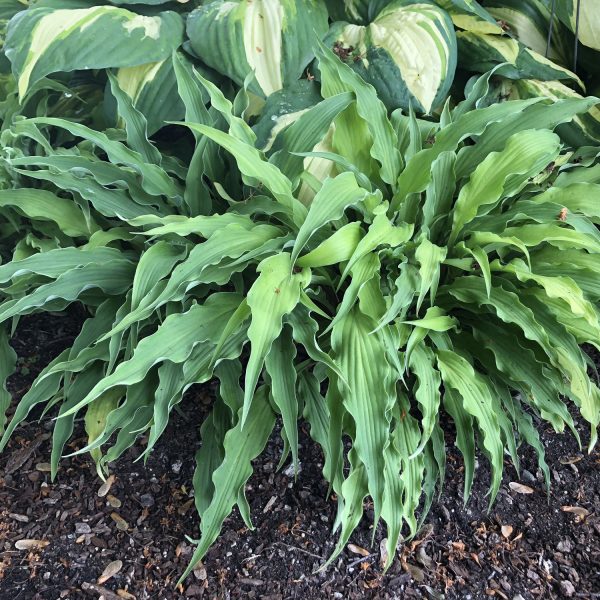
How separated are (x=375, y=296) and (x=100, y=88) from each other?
127 cm

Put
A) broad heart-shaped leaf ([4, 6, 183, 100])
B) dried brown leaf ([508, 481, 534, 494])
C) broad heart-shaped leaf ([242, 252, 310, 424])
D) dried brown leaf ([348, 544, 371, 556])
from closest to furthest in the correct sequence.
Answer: broad heart-shaped leaf ([242, 252, 310, 424])
dried brown leaf ([348, 544, 371, 556])
dried brown leaf ([508, 481, 534, 494])
broad heart-shaped leaf ([4, 6, 183, 100])

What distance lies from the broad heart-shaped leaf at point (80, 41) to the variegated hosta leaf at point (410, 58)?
519mm

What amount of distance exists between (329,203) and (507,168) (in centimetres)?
41

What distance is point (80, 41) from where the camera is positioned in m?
1.53

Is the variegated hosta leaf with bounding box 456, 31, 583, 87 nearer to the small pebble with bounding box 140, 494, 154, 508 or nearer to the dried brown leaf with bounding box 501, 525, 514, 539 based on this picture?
the dried brown leaf with bounding box 501, 525, 514, 539

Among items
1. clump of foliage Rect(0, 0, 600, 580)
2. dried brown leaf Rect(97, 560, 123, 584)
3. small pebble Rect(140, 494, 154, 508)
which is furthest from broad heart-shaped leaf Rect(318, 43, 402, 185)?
dried brown leaf Rect(97, 560, 123, 584)

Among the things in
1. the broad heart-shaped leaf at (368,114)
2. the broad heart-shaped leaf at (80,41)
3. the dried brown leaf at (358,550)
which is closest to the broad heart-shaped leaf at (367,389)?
the dried brown leaf at (358,550)

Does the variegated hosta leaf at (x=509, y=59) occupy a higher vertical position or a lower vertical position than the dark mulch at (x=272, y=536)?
higher

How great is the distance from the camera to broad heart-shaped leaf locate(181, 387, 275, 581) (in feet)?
3.59

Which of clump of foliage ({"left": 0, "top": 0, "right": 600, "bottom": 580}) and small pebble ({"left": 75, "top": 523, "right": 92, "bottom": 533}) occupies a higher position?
clump of foliage ({"left": 0, "top": 0, "right": 600, "bottom": 580})

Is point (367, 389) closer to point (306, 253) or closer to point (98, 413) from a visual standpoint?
point (306, 253)

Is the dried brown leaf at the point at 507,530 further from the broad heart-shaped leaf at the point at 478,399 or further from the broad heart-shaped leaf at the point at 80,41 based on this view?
the broad heart-shaped leaf at the point at 80,41

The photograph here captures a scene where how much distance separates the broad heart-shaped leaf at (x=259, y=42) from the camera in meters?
1.57

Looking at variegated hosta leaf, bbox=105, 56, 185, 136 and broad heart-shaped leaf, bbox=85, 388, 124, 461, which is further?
variegated hosta leaf, bbox=105, 56, 185, 136
